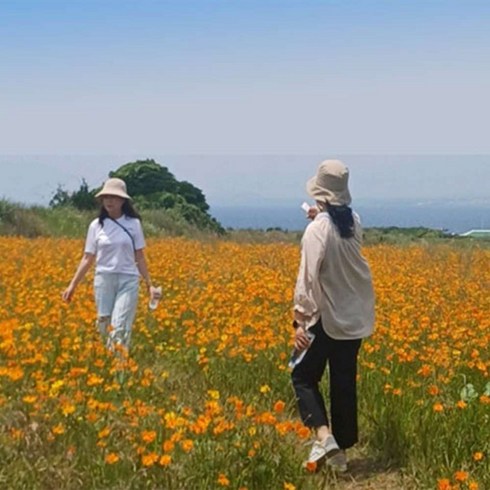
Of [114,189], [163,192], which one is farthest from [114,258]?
[163,192]

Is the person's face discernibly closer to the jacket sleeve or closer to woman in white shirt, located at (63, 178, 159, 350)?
woman in white shirt, located at (63, 178, 159, 350)

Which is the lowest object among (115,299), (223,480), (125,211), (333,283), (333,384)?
(223,480)

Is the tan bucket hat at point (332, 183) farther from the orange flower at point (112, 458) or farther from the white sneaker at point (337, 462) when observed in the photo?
the orange flower at point (112, 458)

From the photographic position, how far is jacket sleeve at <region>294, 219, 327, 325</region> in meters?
4.58

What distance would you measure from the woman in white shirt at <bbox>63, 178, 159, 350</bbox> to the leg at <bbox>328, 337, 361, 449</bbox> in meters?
2.18

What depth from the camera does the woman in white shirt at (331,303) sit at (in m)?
4.63

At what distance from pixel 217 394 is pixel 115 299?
2201 millimetres

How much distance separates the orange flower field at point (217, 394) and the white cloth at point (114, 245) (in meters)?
0.58

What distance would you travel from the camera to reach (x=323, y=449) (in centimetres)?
468

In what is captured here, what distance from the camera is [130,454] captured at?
4270 millimetres

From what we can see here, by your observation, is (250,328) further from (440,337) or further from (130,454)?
(130,454)

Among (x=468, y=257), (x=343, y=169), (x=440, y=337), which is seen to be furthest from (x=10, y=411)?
(x=468, y=257)

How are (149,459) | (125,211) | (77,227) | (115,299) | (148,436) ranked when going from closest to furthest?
(149,459)
(148,436)
(115,299)
(125,211)
(77,227)

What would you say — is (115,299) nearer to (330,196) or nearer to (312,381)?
(312,381)
